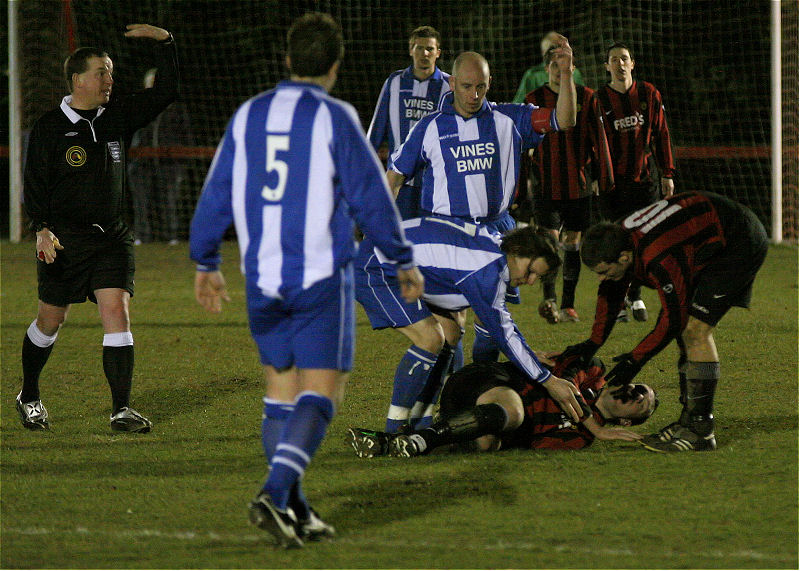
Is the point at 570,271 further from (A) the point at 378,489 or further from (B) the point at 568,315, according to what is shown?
(A) the point at 378,489

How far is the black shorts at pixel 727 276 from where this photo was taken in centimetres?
536

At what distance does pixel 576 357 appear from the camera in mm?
5480

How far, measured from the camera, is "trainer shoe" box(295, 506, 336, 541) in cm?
397

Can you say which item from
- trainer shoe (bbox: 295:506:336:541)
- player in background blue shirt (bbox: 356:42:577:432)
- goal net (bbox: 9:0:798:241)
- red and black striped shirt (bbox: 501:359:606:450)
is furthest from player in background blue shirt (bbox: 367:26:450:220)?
goal net (bbox: 9:0:798:241)

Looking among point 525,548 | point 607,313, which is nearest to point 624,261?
point 607,313

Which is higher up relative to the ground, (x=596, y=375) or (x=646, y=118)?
(x=646, y=118)

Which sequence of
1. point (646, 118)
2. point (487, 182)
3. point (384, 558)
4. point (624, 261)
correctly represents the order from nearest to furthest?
point (384, 558) < point (624, 261) < point (487, 182) < point (646, 118)

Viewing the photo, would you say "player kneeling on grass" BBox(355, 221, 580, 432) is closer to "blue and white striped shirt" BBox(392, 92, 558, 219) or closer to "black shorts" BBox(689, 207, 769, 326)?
"blue and white striped shirt" BBox(392, 92, 558, 219)

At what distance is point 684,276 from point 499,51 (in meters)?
12.6

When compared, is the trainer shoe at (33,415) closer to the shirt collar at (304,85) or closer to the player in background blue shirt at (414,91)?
the shirt collar at (304,85)

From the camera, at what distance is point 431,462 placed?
203 inches

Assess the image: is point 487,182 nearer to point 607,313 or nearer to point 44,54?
point 607,313

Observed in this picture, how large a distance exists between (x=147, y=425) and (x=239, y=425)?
1.49ft

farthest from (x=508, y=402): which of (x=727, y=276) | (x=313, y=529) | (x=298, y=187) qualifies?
(x=298, y=187)
